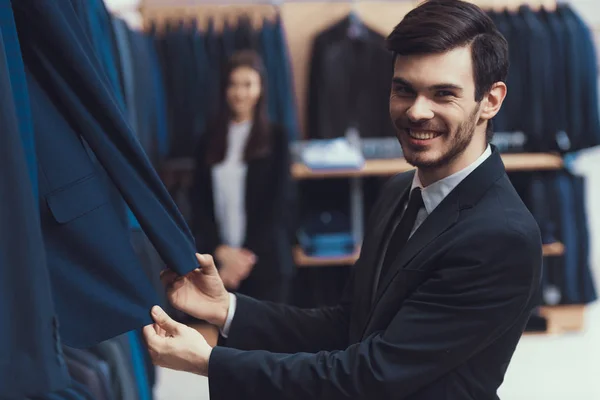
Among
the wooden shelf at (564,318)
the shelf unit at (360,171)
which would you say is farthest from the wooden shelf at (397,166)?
the wooden shelf at (564,318)

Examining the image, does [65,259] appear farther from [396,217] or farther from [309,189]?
[309,189]

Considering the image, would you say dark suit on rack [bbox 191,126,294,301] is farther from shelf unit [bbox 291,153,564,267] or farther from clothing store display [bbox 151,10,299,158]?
clothing store display [bbox 151,10,299,158]

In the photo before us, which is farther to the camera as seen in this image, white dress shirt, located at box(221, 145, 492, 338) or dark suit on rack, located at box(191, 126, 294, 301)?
dark suit on rack, located at box(191, 126, 294, 301)

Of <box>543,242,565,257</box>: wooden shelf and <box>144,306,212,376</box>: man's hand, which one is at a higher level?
<box>144,306,212,376</box>: man's hand

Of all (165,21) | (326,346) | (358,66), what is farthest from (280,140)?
(326,346)

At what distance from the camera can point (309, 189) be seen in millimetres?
4742

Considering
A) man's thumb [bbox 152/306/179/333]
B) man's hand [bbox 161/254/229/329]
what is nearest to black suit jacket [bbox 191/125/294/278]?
man's hand [bbox 161/254/229/329]

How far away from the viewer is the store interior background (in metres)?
3.94

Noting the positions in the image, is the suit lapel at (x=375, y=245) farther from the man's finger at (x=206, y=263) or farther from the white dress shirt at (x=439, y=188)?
the man's finger at (x=206, y=263)

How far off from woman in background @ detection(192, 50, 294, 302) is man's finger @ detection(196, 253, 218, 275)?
220cm

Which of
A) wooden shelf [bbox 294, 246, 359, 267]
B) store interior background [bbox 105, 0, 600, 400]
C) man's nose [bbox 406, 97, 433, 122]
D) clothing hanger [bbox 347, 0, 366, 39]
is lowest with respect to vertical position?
store interior background [bbox 105, 0, 600, 400]

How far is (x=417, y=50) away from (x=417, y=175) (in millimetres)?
327

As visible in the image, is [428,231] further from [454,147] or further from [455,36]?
[455,36]

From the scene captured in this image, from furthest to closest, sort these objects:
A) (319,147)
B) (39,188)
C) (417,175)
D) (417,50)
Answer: (319,147)
(417,175)
(417,50)
(39,188)
